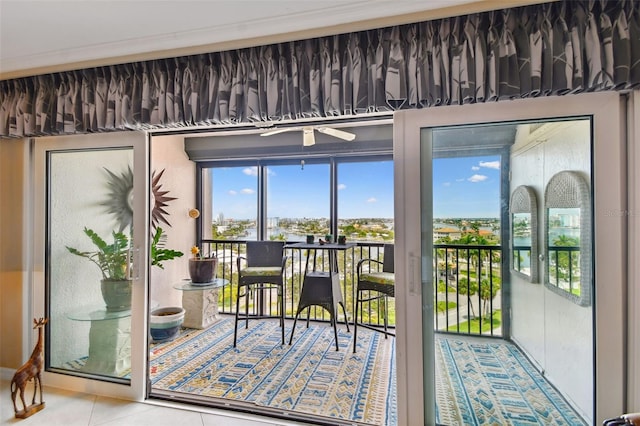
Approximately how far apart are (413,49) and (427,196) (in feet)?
2.59

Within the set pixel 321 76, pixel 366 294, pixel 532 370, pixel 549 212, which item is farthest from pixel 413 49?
pixel 366 294

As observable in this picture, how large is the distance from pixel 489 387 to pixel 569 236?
957 mm

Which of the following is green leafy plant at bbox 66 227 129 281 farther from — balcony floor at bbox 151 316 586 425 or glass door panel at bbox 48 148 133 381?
balcony floor at bbox 151 316 586 425

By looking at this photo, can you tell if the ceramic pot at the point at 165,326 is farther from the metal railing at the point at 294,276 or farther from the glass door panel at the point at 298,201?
the glass door panel at the point at 298,201

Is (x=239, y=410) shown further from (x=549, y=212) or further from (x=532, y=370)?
(x=549, y=212)

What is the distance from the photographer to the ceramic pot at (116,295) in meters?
2.31

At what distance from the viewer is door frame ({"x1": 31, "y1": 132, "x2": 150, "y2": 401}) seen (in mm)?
2170

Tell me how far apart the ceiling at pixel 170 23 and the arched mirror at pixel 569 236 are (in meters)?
0.98

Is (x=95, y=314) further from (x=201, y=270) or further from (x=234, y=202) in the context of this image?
(x=234, y=202)

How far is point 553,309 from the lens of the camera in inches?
66.6

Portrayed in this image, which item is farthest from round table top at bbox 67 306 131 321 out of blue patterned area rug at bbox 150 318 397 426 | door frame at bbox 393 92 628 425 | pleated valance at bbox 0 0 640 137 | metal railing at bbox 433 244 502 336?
metal railing at bbox 433 244 502 336

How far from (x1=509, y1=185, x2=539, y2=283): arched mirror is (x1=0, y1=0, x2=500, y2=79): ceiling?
3.22ft

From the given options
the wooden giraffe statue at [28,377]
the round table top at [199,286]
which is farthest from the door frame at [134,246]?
the round table top at [199,286]

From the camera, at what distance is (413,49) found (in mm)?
1624
